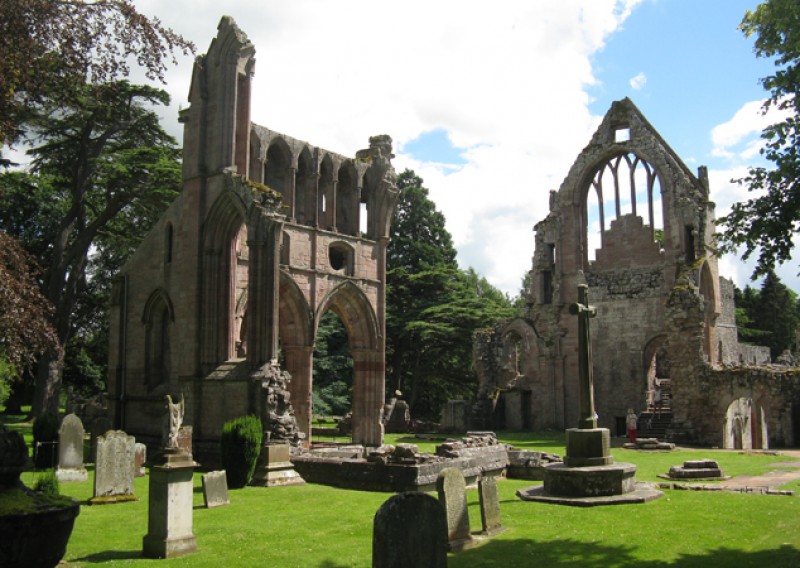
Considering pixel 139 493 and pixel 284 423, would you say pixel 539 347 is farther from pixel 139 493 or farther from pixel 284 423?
pixel 139 493

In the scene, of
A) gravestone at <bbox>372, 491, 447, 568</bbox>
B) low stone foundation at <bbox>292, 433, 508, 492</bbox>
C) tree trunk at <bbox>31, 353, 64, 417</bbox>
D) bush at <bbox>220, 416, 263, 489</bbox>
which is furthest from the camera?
tree trunk at <bbox>31, 353, 64, 417</bbox>

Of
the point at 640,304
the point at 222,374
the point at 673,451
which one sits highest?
the point at 640,304

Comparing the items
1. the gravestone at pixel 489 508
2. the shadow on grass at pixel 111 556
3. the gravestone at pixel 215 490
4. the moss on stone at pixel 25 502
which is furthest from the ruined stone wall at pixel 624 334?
the moss on stone at pixel 25 502

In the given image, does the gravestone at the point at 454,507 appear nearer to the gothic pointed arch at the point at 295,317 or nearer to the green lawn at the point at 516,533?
the green lawn at the point at 516,533

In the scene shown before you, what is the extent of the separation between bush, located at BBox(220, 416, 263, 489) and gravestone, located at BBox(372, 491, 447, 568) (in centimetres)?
1026

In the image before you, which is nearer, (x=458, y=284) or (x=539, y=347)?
(x=539, y=347)

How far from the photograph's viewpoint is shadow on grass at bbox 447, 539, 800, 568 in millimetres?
8039

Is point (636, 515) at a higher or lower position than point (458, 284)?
lower

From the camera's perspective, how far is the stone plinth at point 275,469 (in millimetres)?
15859

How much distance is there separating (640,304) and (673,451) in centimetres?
1100

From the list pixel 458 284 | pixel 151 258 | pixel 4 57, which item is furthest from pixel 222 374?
pixel 458 284

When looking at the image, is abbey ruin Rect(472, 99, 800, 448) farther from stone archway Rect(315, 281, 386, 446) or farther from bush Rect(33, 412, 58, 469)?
bush Rect(33, 412, 58, 469)

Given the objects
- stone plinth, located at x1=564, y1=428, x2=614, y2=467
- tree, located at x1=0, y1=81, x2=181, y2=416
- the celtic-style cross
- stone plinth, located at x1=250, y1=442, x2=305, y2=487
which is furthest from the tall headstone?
tree, located at x1=0, y1=81, x2=181, y2=416

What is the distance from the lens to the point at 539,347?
36.4 metres
